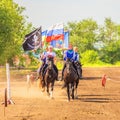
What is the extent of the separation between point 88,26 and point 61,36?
104m

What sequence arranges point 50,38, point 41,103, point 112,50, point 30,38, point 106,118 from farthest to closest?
1. point 112,50
2. point 50,38
3. point 30,38
4. point 41,103
5. point 106,118

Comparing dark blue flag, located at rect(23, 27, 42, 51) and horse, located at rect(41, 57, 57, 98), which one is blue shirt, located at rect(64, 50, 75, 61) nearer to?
horse, located at rect(41, 57, 57, 98)

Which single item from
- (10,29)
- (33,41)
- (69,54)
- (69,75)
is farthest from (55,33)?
(69,75)

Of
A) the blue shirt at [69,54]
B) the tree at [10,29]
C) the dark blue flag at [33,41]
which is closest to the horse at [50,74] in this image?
the blue shirt at [69,54]

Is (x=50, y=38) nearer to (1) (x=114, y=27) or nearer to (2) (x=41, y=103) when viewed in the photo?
(2) (x=41, y=103)

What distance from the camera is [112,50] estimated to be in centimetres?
13275

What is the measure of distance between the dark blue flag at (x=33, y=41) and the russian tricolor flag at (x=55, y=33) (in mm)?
1034

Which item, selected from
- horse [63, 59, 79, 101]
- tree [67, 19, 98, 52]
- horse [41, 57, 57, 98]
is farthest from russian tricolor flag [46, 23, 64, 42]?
tree [67, 19, 98, 52]

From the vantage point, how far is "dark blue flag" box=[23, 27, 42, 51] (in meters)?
33.4

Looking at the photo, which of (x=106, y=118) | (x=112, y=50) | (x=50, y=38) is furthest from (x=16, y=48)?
Answer: (x=112, y=50)

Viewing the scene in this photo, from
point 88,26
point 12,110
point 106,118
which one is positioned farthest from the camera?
point 88,26

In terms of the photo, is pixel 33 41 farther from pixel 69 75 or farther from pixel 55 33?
pixel 69 75

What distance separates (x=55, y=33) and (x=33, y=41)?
364 cm

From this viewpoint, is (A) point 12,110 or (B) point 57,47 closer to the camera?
(A) point 12,110
